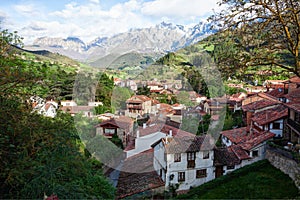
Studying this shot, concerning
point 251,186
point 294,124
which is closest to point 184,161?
point 251,186

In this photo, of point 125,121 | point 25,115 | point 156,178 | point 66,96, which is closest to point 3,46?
point 25,115

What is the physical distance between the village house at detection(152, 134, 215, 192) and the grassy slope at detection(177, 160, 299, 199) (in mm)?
610

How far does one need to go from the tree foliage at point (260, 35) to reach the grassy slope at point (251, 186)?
385 centimetres

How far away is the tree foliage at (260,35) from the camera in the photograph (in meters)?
4.19

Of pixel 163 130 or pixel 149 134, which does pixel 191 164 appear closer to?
pixel 163 130

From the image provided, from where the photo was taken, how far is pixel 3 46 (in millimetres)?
4172

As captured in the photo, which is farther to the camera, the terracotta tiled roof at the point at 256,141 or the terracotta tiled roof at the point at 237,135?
the terracotta tiled roof at the point at 237,135

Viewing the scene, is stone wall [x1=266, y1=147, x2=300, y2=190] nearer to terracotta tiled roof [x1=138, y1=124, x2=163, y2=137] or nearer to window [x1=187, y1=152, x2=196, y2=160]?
window [x1=187, y1=152, x2=196, y2=160]

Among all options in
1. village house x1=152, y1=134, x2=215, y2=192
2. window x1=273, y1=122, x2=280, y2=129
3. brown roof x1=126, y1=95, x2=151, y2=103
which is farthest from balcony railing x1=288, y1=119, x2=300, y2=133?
brown roof x1=126, y1=95, x2=151, y2=103

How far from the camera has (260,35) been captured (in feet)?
14.8

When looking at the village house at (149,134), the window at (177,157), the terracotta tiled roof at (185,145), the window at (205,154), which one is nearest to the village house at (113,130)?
the village house at (149,134)

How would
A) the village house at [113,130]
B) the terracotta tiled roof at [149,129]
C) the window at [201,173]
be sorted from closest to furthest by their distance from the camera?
the terracotta tiled roof at [149,129] → the window at [201,173] → the village house at [113,130]

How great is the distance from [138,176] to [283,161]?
14.9 feet

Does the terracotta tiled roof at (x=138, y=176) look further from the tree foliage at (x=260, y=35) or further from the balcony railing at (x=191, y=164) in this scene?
the tree foliage at (x=260, y=35)
